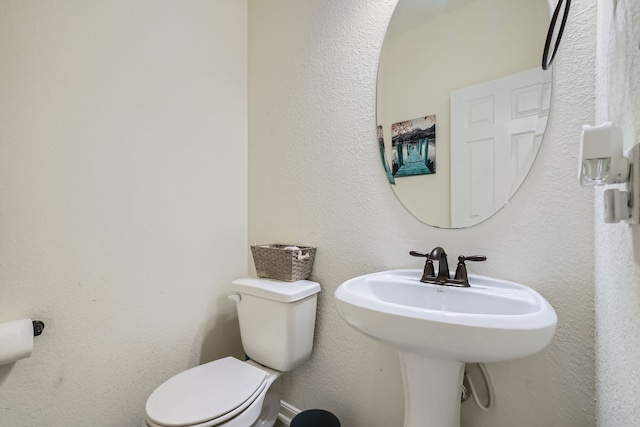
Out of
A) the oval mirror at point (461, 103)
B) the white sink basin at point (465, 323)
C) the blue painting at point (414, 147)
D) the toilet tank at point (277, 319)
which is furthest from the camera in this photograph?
the toilet tank at point (277, 319)

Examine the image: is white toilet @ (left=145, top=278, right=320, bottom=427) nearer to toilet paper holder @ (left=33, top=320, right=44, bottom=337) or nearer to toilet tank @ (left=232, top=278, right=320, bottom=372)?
toilet tank @ (left=232, top=278, right=320, bottom=372)

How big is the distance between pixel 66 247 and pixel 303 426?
1.13m

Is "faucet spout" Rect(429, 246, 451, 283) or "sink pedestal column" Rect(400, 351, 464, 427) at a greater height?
"faucet spout" Rect(429, 246, 451, 283)

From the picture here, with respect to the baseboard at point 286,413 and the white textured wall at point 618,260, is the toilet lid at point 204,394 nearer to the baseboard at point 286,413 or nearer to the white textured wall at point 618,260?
the baseboard at point 286,413

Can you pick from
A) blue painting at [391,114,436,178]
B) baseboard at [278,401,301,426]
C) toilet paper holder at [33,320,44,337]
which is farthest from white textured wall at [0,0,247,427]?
blue painting at [391,114,436,178]

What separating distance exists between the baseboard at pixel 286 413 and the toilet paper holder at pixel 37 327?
1.07 m

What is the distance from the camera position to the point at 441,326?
1.85 ft

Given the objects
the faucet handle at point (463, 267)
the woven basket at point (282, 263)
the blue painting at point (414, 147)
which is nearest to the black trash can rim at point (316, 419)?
the woven basket at point (282, 263)

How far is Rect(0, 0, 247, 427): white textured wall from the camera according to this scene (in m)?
0.94

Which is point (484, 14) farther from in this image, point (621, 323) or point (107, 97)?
point (107, 97)

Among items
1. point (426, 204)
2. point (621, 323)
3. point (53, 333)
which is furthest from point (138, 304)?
point (621, 323)

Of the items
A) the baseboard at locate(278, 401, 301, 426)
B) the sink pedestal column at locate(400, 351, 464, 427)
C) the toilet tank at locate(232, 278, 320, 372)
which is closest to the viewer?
the sink pedestal column at locate(400, 351, 464, 427)

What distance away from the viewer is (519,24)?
88 cm

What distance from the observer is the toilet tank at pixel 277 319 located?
3.79 feet
